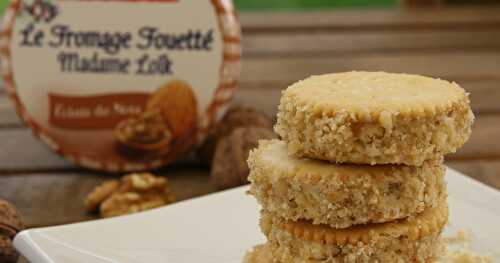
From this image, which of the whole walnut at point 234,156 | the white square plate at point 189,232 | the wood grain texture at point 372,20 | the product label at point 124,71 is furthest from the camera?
the wood grain texture at point 372,20

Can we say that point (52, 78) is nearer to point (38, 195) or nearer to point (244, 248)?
point (38, 195)

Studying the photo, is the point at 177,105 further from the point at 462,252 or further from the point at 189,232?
the point at 462,252

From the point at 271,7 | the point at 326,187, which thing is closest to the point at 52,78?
the point at 326,187

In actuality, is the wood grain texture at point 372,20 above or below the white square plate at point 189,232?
above

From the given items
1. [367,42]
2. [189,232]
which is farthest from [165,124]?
[367,42]

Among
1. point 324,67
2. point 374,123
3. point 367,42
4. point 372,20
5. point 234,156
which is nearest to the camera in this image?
point 374,123

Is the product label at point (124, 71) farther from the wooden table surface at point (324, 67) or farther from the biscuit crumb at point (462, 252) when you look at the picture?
the biscuit crumb at point (462, 252)

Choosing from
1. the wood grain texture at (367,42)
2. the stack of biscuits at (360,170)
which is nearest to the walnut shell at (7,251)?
the stack of biscuits at (360,170)
